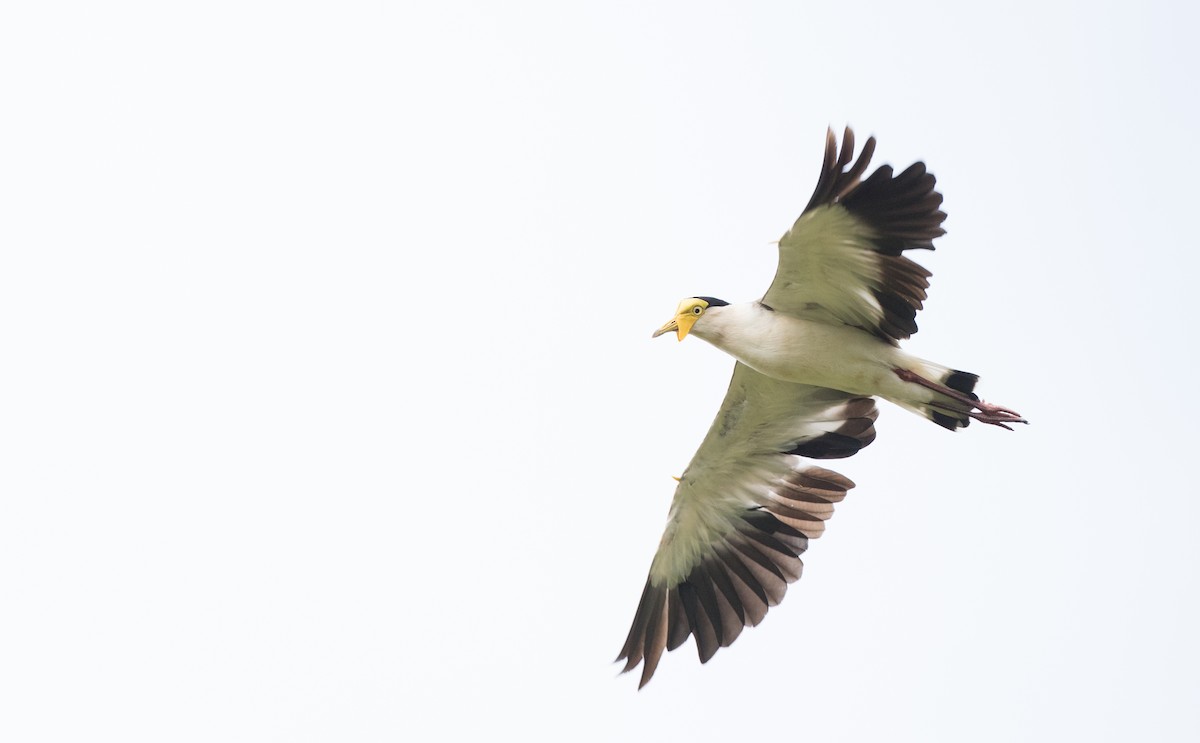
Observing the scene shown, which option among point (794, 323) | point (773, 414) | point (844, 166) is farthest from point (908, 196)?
point (773, 414)

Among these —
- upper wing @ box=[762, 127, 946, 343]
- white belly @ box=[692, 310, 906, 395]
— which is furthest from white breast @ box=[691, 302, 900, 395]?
upper wing @ box=[762, 127, 946, 343]

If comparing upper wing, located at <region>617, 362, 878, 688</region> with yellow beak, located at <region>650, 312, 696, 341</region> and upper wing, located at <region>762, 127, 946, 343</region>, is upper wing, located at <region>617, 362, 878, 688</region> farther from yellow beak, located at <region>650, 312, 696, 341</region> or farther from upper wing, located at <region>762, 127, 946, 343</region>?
upper wing, located at <region>762, 127, 946, 343</region>

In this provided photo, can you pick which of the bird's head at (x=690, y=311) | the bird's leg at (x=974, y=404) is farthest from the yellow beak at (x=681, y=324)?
the bird's leg at (x=974, y=404)

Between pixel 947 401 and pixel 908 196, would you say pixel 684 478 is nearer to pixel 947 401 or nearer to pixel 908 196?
pixel 947 401

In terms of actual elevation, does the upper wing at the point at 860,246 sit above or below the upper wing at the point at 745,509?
above

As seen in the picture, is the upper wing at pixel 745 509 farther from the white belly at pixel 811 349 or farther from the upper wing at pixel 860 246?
the upper wing at pixel 860 246

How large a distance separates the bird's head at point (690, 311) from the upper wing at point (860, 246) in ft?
1.53

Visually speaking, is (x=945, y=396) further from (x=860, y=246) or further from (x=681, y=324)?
(x=681, y=324)

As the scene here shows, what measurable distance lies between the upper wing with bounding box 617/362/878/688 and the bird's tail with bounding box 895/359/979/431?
88 cm

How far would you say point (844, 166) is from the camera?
11.4m

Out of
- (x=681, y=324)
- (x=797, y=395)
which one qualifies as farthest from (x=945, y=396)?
(x=681, y=324)

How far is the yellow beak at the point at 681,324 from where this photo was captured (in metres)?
12.8

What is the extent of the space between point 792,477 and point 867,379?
62.9 inches

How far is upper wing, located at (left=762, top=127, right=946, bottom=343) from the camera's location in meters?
11.4
